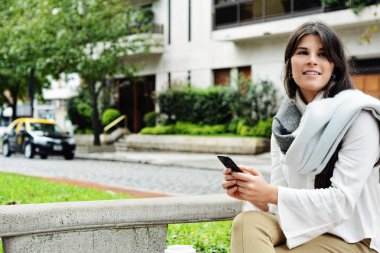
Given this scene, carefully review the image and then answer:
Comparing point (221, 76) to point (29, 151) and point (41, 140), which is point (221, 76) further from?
point (29, 151)

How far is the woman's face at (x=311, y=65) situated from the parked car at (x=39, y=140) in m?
22.0

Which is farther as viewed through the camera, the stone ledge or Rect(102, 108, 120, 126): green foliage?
Rect(102, 108, 120, 126): green foliage

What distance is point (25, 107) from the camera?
166ft

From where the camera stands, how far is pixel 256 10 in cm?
2577

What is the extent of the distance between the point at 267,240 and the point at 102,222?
4.88ft

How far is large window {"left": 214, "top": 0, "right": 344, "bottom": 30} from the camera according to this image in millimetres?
23694

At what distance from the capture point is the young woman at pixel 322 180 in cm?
278

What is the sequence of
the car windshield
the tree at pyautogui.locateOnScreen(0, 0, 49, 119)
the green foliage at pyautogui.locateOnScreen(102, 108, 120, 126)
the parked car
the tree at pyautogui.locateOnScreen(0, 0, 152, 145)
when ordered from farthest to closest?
the green foliage at pyautogui.locateOnScreen(102, 108, 120, 126) → the tree at pyautogui.locateOnScreen(0, 0, 49, 119) → the tree at pyautogui.locateOnScreen(0, 0, 152, 145) → the car windshield → the parked car

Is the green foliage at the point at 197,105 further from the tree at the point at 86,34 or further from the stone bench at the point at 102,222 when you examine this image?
the stone bench at the point at 102,222

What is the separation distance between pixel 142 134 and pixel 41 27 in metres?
6.16

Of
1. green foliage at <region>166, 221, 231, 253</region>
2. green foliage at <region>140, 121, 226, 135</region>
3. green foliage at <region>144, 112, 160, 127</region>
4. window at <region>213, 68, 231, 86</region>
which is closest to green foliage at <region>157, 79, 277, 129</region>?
green foliage at <region>140, 121, 226, 135</region>

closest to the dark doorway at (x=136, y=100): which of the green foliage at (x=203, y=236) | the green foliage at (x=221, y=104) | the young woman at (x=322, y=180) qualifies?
the green foliage at (x=221, y=104)

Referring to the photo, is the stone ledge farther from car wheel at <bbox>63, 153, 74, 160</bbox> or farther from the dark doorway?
car wheel at <bbox>63, 153, 74, 160</bbox>

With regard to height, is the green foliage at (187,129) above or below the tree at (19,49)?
below
